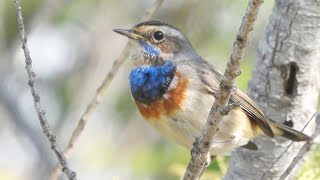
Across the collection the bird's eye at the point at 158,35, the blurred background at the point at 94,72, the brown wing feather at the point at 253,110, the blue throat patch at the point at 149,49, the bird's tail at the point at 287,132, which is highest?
the blurred background at the point at 94,72

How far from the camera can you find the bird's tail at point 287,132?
4.29m


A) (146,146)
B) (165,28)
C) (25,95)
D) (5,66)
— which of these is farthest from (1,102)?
(146,146)

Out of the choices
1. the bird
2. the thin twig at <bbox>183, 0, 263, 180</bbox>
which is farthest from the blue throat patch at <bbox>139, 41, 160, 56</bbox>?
the thin twig at <bbox>183, 0, 263, 180</bbox>

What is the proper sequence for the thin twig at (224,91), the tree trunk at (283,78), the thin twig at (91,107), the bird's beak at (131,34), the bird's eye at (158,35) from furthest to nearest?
1. the bird's eye at (158,35)
2. the bird's beak at (131,34)
3. the tree trunk at (283,78)
4. the thin twig at (91,107)
5. the thin twig at (224,91)

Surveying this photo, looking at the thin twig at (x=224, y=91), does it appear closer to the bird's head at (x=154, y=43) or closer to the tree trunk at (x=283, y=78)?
the tree trunk at (x=283, y=78)

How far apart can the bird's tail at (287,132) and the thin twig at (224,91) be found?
0.81 metres

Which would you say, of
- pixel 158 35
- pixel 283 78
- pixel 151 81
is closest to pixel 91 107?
pixel 151 81

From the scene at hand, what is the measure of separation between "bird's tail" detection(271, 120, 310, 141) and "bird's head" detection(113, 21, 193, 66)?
0.66m

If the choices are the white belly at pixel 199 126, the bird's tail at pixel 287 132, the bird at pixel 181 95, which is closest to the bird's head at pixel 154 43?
the bird at pixel 181 95

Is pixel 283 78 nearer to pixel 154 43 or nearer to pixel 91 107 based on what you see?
pixel 154 43

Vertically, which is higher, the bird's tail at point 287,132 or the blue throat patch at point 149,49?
the blue throat patch at point 149,49

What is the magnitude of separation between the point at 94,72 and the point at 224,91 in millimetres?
3065

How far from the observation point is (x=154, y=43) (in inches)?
179

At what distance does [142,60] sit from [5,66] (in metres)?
1.16
